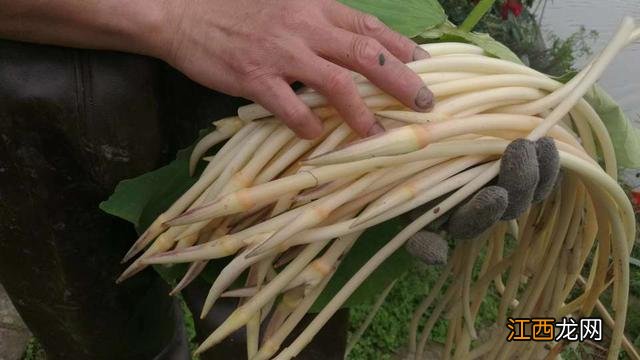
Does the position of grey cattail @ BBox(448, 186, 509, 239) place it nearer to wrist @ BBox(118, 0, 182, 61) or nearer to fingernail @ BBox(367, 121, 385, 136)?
fingernail @ BBox(367, 121, 385, 136)

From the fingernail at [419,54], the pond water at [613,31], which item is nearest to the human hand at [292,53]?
the fingernail at [419,54]

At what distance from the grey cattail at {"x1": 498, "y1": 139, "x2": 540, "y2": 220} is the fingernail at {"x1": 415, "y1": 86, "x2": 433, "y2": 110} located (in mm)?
73

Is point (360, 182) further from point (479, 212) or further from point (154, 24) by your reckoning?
point (154, 24)

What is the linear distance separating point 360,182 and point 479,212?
10 cm

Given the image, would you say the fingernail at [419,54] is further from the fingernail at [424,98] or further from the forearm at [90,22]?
the forearm at [90,22]

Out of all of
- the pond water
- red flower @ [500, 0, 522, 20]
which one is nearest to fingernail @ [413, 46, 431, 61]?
red flower @ [500, 0, 522, 20]

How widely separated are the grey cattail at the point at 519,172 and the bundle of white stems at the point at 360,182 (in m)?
0.02

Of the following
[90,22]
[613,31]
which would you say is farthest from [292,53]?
[613,31]

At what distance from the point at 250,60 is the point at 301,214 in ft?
0.49

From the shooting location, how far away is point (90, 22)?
0.57 m

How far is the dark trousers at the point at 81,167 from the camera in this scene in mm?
643

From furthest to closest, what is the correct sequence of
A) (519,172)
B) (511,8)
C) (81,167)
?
(511,8) < (81,167) < (519,172)

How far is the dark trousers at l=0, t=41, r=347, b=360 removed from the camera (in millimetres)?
643

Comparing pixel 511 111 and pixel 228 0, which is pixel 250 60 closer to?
pixel 228 0
